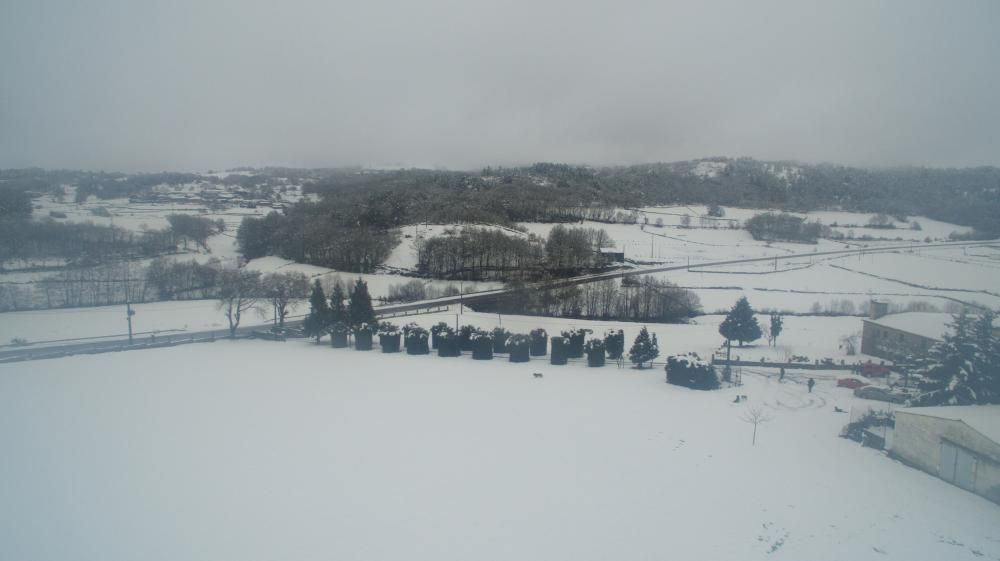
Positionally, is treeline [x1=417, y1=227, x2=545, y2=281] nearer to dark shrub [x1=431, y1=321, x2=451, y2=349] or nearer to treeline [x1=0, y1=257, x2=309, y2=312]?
treeline [x1=0, y1=257, x2=309, y2=312]

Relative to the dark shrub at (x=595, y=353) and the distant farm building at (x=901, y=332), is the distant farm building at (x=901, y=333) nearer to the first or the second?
the distant farm building at (x=901, y=332)

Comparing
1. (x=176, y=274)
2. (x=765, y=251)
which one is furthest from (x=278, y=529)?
(x=765, y=251)

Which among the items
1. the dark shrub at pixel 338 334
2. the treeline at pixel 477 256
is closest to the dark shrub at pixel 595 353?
the dark shrub at pixel 338 334

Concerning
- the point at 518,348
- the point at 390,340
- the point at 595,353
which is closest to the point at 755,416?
the point at 595,353

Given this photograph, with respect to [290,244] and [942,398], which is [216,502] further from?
[290,244]

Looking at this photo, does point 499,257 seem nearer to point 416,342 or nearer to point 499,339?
point 499,339
